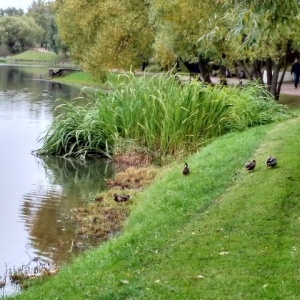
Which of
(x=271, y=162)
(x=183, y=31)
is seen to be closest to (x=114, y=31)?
(x=183, y=31)

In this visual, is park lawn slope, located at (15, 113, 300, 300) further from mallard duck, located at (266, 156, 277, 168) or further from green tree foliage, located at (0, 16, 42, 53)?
green tree foliage, located at (0, 16, 42, 53)

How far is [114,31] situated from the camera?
2995 centimetres

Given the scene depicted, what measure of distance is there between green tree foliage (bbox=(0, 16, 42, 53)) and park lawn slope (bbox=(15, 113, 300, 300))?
9892 cm

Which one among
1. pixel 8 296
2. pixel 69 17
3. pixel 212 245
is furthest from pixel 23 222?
pixel 69 17

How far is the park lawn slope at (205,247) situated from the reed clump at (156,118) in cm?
506

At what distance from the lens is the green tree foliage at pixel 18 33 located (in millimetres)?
105000

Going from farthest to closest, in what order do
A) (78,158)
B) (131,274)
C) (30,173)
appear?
(78,158), (30,173), (131,274)

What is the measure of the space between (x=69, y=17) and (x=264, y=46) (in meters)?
17.9

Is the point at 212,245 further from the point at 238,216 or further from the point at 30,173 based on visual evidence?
the point at 30,173

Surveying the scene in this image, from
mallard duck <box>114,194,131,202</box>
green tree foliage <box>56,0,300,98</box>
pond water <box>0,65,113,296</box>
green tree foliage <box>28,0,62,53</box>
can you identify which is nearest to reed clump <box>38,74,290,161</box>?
pond water <box>0,65,113,296</box>

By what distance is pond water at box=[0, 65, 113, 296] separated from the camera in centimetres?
915

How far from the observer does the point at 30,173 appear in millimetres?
15477

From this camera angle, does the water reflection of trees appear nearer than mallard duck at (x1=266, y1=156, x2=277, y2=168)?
Yes

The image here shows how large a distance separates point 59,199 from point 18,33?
98.6 m
